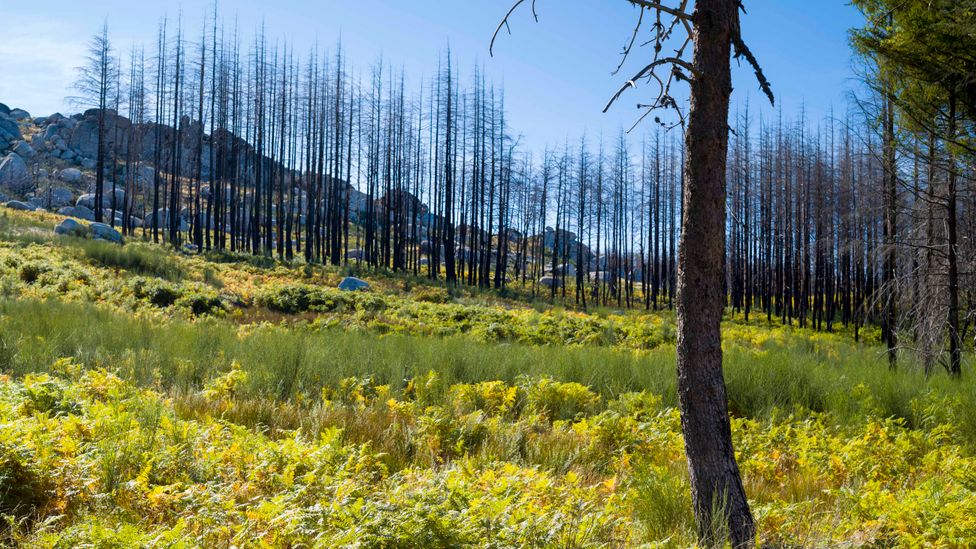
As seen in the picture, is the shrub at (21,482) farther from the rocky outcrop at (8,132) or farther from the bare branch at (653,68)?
the rocky outcrop at (8,132)

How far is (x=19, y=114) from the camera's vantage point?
9506 cm

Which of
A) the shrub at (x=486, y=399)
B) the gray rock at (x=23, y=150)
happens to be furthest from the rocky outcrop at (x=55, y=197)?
the shrub at (x=486, y=399)

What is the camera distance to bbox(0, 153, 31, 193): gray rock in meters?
64.3

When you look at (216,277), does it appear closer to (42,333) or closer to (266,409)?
(42,333)

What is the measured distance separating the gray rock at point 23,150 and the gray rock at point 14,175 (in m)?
6.27

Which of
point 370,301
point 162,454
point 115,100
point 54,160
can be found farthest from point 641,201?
point 54,160

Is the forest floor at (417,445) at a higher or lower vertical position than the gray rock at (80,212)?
lower

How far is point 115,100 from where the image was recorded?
44031mm

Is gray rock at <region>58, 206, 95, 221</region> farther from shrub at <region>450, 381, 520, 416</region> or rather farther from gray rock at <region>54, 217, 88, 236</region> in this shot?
shrub at <region>450, 381, 520, 416</region>

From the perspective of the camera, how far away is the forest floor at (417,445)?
116 inches

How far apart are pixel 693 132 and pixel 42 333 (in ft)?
31.5

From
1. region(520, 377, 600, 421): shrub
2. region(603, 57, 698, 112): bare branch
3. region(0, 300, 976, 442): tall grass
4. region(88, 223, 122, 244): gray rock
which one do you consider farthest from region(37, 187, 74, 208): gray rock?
region(603, 57, 698, 112): bare branch

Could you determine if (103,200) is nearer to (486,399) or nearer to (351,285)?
(351,285)

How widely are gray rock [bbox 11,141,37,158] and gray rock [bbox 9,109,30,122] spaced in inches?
873
